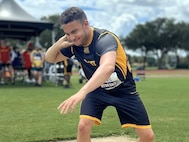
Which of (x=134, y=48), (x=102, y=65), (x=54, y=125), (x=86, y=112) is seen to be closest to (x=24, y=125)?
(x=54, y=125)

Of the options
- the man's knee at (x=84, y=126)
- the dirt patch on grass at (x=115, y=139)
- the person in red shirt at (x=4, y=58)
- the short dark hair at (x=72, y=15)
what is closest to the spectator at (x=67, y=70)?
the person in red shirt at (x=4, y=58)

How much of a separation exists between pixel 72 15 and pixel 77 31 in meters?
0.18

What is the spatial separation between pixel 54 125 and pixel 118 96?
368 cm

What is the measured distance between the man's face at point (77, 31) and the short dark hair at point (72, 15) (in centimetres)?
4

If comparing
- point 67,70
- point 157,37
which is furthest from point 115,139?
point 157,37

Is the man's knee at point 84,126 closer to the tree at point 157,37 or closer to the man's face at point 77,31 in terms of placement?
the man's face at point 77,31

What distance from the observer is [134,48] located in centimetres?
8694

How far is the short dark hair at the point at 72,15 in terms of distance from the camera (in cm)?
379

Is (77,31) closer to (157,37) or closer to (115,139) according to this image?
(115,139)

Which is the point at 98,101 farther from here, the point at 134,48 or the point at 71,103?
the point at 134,48

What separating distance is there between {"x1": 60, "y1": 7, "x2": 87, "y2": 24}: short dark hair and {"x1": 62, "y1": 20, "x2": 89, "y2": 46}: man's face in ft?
0.12

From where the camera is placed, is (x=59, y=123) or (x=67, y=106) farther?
(x=59, y=123)

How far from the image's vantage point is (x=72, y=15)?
3.79 metres

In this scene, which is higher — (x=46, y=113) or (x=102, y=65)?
(x=102, y=65)
